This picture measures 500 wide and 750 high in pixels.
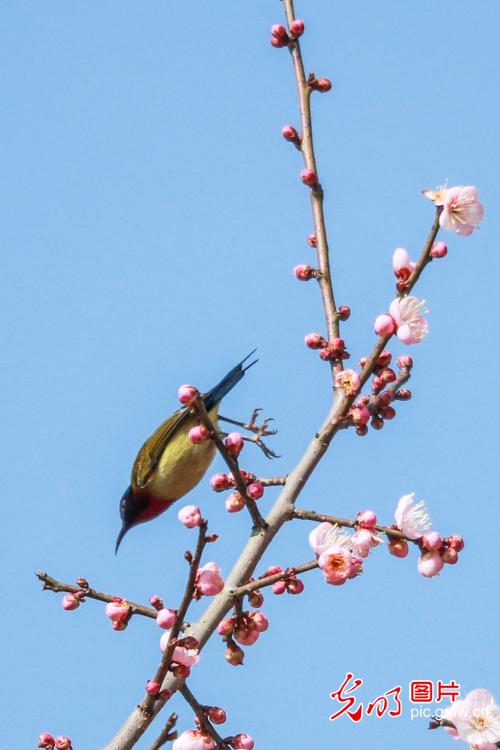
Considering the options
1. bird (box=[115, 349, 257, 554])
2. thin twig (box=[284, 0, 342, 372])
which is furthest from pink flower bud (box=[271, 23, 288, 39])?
bird (box=[115, 349, 257, 554])

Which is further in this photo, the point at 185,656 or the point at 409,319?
the point at 409,319

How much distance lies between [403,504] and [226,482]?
1.85ft

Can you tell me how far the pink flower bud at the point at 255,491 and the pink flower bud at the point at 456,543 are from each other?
606 mm

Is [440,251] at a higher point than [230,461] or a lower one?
higher

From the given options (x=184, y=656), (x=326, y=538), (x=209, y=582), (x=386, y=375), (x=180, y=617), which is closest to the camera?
(x=180, y=617)

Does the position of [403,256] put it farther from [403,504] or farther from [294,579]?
[294,579]

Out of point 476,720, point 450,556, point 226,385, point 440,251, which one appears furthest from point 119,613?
point 226,385

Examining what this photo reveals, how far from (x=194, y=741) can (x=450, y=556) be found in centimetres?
94

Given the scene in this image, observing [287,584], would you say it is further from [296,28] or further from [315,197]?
[296,28]

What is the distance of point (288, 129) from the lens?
3777 millimetres

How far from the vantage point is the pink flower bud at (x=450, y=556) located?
9.72 feet

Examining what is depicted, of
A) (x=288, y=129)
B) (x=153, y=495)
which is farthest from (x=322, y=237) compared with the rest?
(x=153, y=495)

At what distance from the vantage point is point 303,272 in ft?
11.9

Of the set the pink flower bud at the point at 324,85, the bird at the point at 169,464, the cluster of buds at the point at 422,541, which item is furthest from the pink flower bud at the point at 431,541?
the bird at the point at 169,464
